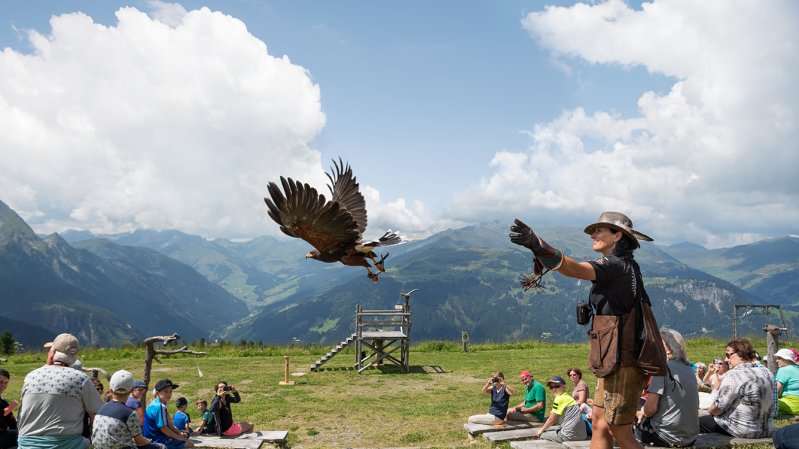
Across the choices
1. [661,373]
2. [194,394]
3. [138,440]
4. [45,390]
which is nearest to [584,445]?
[661,373]

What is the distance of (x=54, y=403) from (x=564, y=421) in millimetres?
8007

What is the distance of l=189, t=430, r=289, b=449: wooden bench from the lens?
9.89m

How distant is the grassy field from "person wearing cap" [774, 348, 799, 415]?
479mm

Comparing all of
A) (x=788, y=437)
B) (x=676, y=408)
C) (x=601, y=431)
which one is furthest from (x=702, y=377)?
(x=601, y=431)

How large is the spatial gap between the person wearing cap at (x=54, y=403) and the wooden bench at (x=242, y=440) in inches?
163

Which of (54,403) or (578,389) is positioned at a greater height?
(54,403)

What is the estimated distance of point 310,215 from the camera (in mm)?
4309

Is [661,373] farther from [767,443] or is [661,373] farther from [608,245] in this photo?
[767,443]

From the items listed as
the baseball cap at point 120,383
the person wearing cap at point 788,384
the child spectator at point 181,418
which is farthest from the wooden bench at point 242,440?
the person wearing cap at point 788,384

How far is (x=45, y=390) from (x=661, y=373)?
6619mm

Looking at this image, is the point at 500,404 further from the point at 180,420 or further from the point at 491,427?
the point at 180,420

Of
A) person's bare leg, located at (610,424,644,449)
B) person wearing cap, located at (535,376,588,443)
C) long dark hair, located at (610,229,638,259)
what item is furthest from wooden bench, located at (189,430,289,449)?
long dark hair, located at (610,229,638,259)

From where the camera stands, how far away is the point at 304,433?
12555 mm

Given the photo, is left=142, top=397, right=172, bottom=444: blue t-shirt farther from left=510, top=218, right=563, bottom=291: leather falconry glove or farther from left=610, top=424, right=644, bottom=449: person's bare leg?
left=510, top=218, right=563, bottom=291: leather falconry glove
